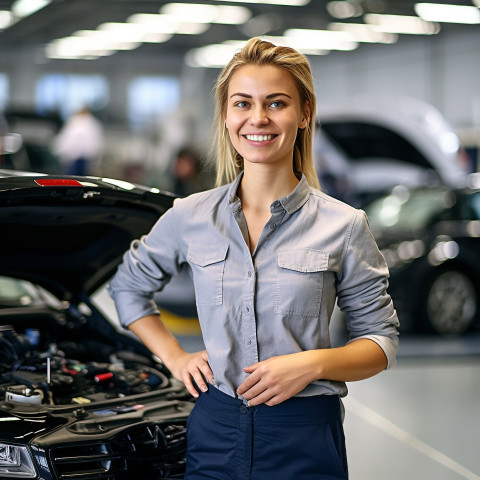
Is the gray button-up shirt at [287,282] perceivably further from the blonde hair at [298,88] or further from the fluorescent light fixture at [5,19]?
the fluorescent light fixture at [5,19]

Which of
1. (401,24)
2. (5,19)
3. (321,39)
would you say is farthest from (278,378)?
(321,39)

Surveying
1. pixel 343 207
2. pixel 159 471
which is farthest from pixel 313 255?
pixel 159 471

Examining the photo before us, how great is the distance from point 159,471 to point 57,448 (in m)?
0.33

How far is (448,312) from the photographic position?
22.6 ft

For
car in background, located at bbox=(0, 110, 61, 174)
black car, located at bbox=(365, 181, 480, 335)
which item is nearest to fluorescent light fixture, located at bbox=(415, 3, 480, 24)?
car in background, located at bbox=(0, 110, 61, 174)

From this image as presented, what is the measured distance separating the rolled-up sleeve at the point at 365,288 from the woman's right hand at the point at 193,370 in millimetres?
378

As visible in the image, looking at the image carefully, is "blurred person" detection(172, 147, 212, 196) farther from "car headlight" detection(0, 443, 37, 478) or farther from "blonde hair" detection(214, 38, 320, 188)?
"car headlight" detection(0, 443, 37, 478)

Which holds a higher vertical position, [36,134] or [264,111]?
[264,111]

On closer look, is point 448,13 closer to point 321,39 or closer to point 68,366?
point 321,39

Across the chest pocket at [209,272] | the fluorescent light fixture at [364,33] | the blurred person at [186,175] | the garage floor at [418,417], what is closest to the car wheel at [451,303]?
the garage floor at [418,417]

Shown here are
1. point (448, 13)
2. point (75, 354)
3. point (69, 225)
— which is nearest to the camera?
point (69, 225)

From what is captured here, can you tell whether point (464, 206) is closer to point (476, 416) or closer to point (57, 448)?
point (476, 416)

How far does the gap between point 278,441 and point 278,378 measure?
16cm

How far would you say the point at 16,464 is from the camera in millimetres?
2055
